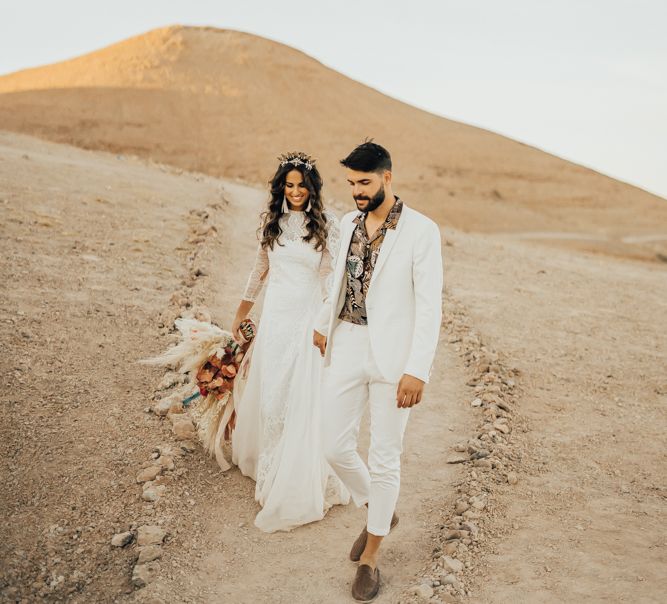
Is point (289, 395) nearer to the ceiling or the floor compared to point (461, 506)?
nearer to the ceiling

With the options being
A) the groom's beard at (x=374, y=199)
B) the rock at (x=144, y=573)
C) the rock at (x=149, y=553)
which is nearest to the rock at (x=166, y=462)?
the rock at (x=149, y=553)

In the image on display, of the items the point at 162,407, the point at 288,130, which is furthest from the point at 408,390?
the point at 288,130

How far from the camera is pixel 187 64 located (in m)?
42.6

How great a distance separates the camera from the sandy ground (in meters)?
3.87

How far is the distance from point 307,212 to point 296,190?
0.52ft

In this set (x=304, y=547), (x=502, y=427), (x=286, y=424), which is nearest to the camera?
(x=304, y=547)

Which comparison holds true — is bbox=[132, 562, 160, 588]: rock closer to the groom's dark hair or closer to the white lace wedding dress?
the white lace wedding dress

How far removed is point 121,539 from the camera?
405 cm

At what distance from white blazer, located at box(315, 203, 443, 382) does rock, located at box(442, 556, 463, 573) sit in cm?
115

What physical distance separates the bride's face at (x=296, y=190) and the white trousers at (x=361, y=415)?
1062 millimetres

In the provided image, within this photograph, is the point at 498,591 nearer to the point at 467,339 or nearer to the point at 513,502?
the point at 513,502

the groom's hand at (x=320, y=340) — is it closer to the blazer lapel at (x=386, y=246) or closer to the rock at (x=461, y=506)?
the blazer lapel at (x=386, y=246)

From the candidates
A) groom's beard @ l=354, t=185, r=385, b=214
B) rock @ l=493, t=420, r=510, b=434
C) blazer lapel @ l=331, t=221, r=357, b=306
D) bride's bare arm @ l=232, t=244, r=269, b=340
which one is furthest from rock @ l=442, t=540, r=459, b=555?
groom's beard @ l=354, t=185, r=385, b=214

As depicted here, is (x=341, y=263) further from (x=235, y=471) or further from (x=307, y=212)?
(x=235, y=471)
